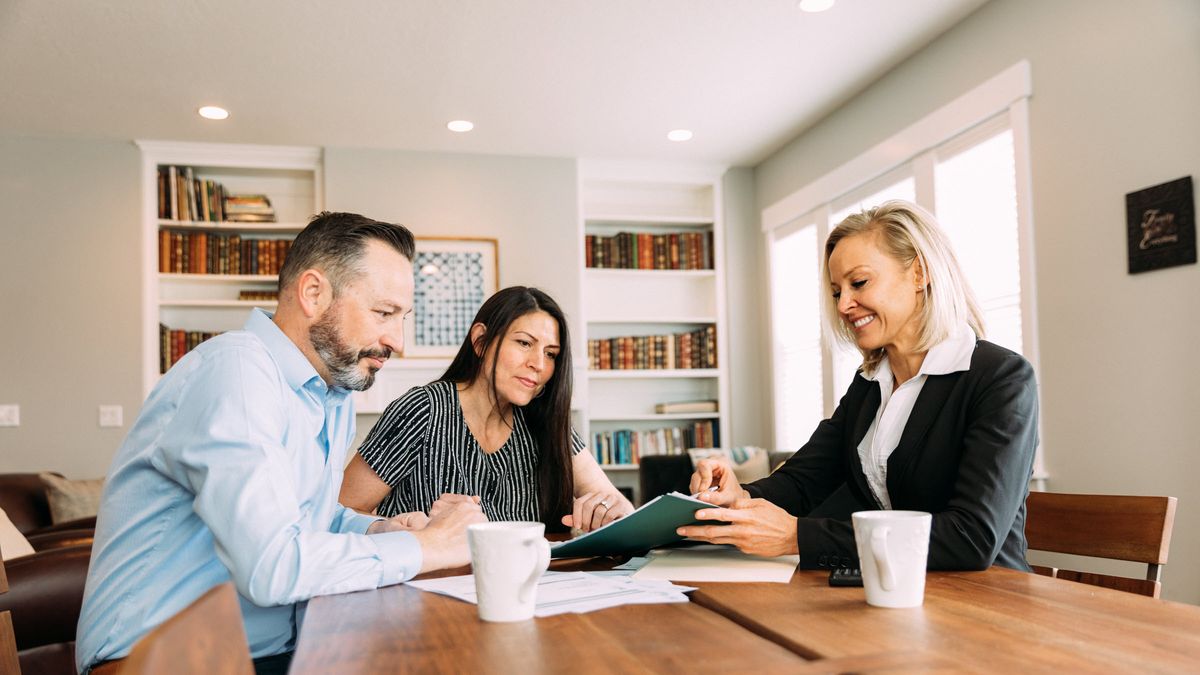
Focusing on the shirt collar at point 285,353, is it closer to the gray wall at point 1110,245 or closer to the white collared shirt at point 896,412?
the white collared shirt at point 896,412

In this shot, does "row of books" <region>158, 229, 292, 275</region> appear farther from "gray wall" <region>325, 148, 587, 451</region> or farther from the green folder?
the green folder

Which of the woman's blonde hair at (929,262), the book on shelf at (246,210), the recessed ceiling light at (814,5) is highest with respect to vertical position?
the recessed ceiling light at (814,5)

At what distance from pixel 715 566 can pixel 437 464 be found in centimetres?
99

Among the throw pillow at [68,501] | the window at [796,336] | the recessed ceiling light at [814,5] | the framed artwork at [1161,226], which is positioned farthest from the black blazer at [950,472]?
the throw pillow at [68,501]

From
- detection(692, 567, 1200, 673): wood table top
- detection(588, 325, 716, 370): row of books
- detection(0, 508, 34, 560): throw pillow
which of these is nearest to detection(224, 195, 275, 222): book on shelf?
detection(588, 325, 716, 370): row of books

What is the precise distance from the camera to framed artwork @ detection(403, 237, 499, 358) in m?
5.44

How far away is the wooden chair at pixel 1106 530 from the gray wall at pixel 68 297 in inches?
188

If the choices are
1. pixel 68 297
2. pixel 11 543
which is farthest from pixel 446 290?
pixel 11 543

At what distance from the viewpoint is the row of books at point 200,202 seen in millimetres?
5242

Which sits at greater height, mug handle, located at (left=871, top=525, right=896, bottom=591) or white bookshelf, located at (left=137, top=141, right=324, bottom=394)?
white bookshelf, located at (left=137, top=141, right=324, bottom=394)

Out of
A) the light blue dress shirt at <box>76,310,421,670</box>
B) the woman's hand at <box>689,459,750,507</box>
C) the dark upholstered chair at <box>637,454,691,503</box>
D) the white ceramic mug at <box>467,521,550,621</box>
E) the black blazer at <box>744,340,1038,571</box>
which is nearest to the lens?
the white ceramic mug at <box>467,521,550,621</box>

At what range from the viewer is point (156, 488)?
1.27m

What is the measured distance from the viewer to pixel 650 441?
19.2ft

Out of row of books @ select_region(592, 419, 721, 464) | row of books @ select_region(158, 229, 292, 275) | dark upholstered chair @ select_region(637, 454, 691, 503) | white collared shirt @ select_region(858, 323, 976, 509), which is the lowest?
dark upholstered chair @ select_region(637, 454, 691, 503)
